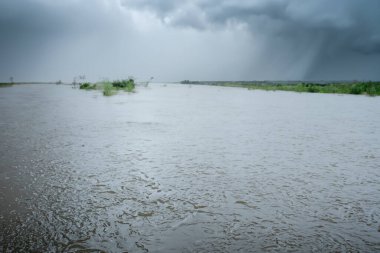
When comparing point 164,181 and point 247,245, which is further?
point 164,181

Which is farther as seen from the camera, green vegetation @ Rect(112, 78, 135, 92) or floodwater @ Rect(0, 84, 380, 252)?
green vegetation @ Rect(112, 78, 135, 92)

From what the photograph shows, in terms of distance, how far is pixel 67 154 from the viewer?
8922mm

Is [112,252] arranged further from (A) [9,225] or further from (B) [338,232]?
(B) [338,232]

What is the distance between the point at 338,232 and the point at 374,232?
51 cm

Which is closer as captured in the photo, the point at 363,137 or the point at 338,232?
the point at 338,232

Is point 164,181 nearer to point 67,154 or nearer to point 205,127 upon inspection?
point 67,154

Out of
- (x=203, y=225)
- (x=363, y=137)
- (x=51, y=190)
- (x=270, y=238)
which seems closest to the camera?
(x=270, y=238)

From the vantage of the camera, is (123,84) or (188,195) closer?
(188,195)

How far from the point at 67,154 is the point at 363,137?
1085cm

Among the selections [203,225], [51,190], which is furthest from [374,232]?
[51,190]

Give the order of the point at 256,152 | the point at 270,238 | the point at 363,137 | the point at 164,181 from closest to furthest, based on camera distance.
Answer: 1. the point at 270,238
2. the point at 164,181
3. the point at 256,152
4. the point at 363,137

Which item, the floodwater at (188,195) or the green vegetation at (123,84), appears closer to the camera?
the floodwater at (188,195)

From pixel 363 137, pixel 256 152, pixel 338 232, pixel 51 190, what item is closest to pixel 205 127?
pixel 256 152

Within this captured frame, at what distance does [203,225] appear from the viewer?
178 inches
